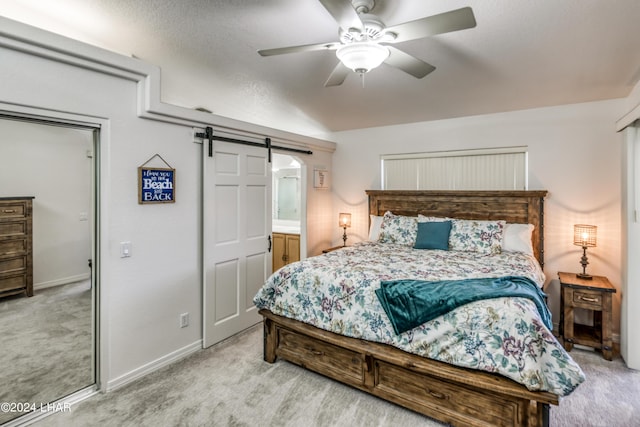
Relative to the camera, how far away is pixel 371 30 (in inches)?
71.7

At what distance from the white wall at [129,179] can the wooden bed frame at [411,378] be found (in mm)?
873

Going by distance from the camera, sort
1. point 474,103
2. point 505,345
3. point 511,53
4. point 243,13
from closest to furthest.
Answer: point 505,345 < point 243,13 < point 511,53 < point 474,103

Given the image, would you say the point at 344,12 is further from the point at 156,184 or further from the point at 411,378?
the point at 411,378

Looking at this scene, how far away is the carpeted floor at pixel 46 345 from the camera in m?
2.17

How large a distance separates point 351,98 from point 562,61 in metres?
1.96

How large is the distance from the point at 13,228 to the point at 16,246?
14cm

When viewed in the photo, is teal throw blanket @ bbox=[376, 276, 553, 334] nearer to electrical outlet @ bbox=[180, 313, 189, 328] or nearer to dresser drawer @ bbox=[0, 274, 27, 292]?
electrical outlet @ bbox=[180, 313, 189, 328]

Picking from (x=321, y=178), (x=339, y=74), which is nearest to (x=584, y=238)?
(x=339, y=74)

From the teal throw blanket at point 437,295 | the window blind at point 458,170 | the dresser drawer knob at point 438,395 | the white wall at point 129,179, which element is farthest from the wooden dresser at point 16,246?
the window blind at point 458,170

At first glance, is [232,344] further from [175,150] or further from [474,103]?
[474,103]

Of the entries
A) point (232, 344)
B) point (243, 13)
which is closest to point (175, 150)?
point (243, 13)

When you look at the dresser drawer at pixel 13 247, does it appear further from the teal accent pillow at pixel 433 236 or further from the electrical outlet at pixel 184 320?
the teal accent pillow at pixel 433 236

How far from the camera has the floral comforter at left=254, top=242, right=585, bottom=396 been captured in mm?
1744

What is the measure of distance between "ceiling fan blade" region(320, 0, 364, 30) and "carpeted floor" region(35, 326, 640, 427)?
2342mm
